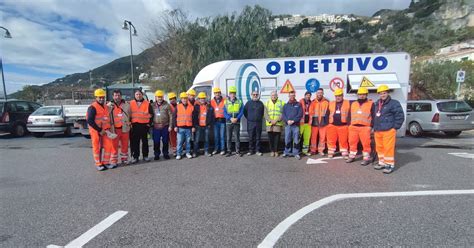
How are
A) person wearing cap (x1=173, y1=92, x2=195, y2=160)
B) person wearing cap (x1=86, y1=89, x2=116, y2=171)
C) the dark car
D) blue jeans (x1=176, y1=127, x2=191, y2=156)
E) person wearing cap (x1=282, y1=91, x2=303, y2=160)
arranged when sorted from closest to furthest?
person wearing cap (x1=86, y1=89, x2=116, y2=171), person wearing cap (x1=282, y1=91, x2=303, y2=160), person wearing cap (x1=173, y1=92, x2=195, y2=160), blue jeans (x1=176, y1=127, x2=191, y2=156), the dark car

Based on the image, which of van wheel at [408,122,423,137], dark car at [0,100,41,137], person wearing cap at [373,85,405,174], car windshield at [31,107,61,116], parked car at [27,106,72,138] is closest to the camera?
person wearing cap at [373,85,405,174]

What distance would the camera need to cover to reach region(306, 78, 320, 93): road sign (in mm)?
6773

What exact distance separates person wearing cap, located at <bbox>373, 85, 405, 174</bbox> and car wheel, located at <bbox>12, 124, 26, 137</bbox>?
1420cm

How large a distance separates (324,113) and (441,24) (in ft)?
384

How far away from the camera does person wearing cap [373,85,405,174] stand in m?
4.98

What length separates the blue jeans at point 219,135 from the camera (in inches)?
263

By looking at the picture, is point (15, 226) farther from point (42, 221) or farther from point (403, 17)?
point (403, 17)

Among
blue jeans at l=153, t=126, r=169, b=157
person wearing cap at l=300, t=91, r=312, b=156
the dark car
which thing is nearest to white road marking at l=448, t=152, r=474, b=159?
person wearing cap at l=300, t=91, r=312, b=156

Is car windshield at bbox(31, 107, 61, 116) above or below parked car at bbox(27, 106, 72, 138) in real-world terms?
→ above

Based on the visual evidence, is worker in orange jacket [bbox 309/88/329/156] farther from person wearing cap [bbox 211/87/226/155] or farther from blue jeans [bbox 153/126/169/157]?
blue jeans [bbox 153/126/169/157]

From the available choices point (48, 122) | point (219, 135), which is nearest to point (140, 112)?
point (219, 135)

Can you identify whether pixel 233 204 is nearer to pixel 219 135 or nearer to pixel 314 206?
pixel 314 206

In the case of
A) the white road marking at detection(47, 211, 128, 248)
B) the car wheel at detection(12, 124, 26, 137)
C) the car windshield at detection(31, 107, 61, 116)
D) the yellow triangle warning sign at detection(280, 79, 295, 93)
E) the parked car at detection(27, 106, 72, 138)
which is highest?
the yellow triangle warning sign at detection(280, 79, 295, 93)

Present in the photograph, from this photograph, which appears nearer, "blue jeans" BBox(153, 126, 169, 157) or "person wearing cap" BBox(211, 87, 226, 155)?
"blue jeans" BBox(153, 126, 169, 157)
